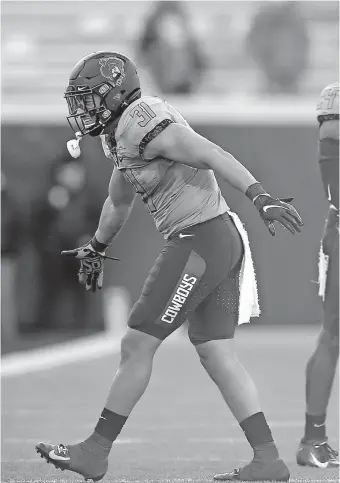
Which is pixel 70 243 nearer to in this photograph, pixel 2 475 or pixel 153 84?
pixel 153 84

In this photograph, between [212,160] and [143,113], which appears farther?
[143,113]

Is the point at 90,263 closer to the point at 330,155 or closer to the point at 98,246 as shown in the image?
the point at 98,246

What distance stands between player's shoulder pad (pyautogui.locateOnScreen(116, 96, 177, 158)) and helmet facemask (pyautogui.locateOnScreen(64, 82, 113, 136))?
0.14 metres

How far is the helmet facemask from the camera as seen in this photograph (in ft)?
15.3

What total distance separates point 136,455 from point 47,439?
0.72 meters

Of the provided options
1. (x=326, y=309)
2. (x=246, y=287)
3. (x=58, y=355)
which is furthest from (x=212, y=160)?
(x=58, y=355)

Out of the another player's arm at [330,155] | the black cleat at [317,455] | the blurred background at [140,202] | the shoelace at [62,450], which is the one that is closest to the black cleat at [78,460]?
the shoelace at [62,450]

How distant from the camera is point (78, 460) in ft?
14.8

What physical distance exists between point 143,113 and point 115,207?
661 mm

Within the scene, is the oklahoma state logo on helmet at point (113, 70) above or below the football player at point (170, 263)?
above

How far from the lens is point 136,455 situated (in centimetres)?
554

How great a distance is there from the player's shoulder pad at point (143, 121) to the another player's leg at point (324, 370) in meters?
1.18

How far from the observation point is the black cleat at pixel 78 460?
4.52 meters

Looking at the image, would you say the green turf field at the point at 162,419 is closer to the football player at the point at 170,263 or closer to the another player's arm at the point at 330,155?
the football player at the point at 170,263
